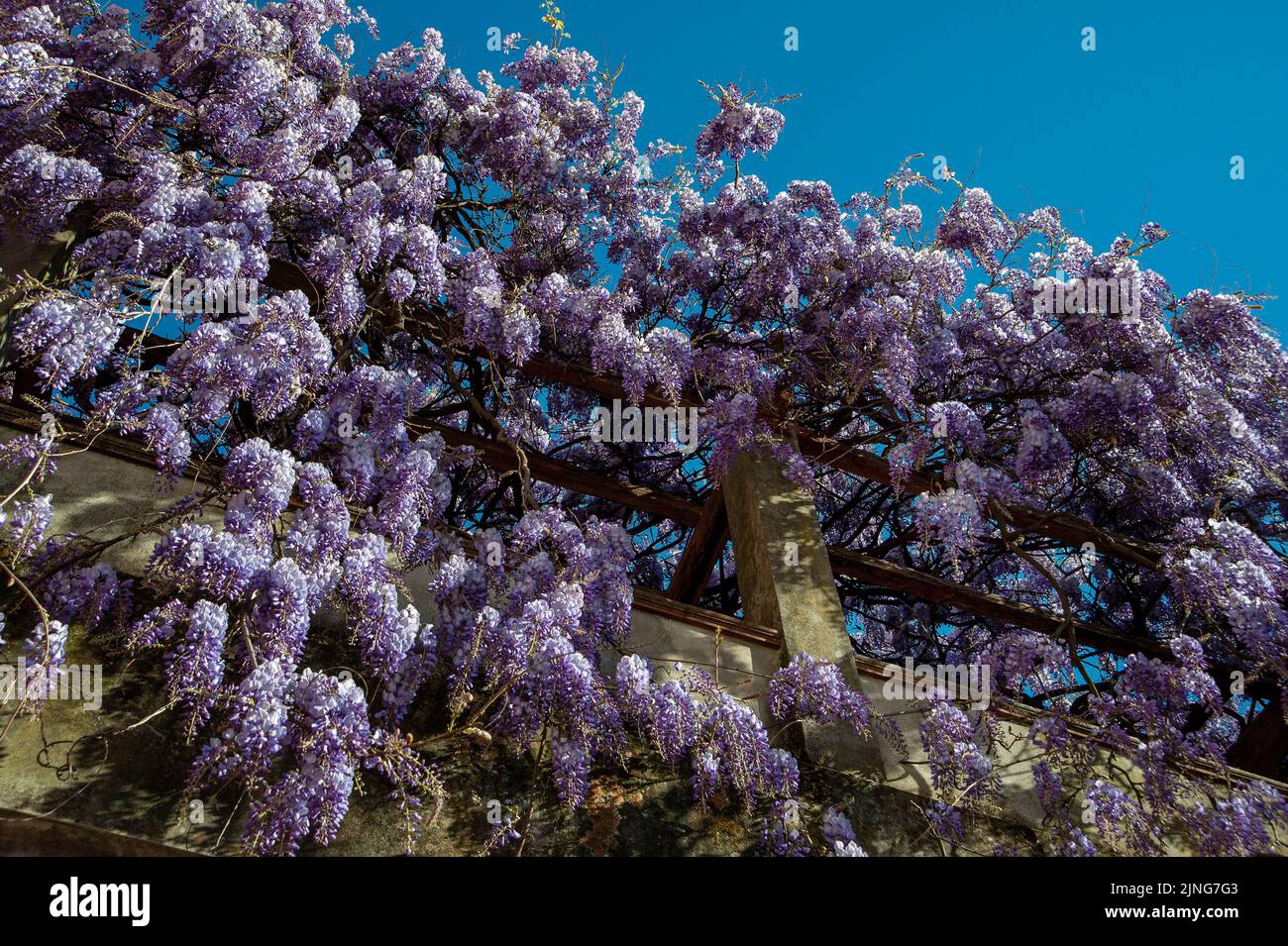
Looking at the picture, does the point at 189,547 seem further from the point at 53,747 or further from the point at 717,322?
the point at 717,322

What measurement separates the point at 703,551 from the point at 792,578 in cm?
95

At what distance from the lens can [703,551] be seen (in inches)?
207

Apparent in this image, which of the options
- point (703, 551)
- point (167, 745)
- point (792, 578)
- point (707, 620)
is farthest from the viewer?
point (703, 551)

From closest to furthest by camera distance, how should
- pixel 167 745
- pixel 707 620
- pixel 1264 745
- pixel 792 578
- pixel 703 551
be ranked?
1. pixel 167 745
2. pixel 707 620
3. pixel 792 578
4. pixel 1264 745
5. pixel 703 551

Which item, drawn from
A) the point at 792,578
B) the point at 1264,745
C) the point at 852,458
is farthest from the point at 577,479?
the point at 1264,745

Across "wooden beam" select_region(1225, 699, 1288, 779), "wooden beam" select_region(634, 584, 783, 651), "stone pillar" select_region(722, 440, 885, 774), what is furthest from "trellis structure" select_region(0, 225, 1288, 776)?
"wooden beam" select_region(634, 584, 783, 651)

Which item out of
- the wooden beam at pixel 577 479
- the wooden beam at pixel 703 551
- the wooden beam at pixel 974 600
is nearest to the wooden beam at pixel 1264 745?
the wooden beam at pixel 974 600

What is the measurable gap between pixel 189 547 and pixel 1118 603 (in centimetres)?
621

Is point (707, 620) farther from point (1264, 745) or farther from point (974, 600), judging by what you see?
point (1264, 745)

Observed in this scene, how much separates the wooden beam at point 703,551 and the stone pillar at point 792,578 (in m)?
0.25

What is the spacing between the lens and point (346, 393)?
4.02 meters

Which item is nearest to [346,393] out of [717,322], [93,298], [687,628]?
[93,298]

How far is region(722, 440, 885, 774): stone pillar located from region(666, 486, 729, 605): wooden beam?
0.82 ft

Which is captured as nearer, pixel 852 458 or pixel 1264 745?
pixel 1264 745
